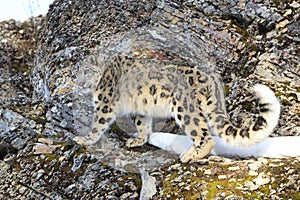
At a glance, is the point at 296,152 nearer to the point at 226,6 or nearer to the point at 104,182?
the point at 104,182

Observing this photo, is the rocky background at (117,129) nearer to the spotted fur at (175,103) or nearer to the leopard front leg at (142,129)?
the spotted fur at (175,103)

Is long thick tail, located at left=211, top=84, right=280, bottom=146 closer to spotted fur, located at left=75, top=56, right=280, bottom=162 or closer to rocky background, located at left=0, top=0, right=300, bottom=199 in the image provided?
spotted fur, located at left=75, top=56, right=280, bottom=162

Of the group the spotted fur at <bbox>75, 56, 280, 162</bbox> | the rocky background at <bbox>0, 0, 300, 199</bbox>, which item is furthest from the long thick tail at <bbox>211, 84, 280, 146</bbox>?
the rocky background at <bbox>0, 0, 300, 199</bbox>

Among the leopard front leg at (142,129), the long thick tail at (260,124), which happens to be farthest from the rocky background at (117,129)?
the leopard front leg at (142,129)

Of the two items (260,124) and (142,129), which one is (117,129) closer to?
(142,129)

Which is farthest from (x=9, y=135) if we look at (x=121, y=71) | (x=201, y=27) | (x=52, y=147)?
(x=201, y=27)
